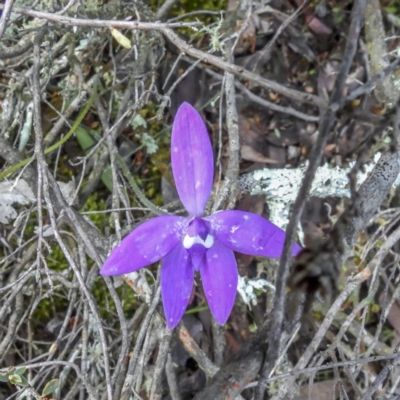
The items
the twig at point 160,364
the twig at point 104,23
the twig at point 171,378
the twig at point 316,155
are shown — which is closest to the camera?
the twig at point 316,155

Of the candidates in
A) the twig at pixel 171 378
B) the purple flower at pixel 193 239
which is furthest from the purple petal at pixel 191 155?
the twig at pixel 171 378

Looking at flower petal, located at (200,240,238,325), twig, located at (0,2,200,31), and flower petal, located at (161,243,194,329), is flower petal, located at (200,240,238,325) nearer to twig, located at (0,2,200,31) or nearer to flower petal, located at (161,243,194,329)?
flower petal, located at (161,243,194,329)

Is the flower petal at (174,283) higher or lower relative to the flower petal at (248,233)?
lower

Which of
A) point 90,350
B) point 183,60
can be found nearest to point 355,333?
point 90,350

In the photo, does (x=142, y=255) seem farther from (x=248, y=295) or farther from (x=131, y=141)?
(x=131, y=141)

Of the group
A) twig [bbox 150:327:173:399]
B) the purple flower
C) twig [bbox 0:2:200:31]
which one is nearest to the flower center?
the purple flower

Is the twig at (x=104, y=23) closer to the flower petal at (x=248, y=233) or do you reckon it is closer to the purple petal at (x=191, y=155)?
the purple petal at (x=191, y=155)

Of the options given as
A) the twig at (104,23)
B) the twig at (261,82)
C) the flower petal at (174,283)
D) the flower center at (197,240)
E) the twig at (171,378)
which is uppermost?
the twig at (104,23)
